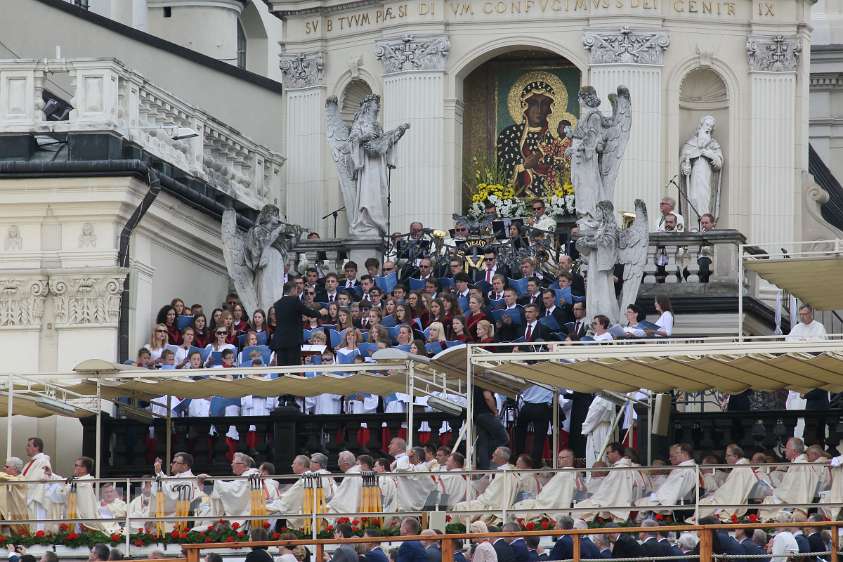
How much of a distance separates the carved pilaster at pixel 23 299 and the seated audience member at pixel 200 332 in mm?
2251

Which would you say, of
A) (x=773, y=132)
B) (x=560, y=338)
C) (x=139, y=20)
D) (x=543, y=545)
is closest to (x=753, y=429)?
(x=560, y=338)

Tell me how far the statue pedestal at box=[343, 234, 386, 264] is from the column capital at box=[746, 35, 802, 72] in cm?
800

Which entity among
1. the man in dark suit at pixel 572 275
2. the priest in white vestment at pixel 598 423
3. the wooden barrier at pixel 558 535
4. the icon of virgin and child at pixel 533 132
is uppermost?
the icon of virgin and child at pixel 533 132

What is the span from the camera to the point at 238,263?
54.8 metres

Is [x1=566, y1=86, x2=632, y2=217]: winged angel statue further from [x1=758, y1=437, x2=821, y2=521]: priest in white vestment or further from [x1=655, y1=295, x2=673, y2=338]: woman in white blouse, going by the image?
[x1=758, y1=437, x2=821, y2=521]: priest in white vestment

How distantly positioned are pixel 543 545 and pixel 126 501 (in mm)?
5409

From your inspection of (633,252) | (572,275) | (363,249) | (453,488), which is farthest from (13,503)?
(363,249)

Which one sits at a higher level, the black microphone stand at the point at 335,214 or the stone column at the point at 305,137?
the stone column at the point at 305,137

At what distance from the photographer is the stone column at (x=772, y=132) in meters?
61.7

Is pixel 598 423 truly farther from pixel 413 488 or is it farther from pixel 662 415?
pixel 413 488

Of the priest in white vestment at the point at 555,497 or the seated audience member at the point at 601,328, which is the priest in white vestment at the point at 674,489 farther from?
the seated audience member at the point at 601,328

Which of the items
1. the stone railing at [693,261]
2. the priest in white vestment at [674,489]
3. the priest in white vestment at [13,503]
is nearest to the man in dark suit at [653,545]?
the priest in white vestment at [674,489]

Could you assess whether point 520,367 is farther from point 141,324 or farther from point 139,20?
point 139,20

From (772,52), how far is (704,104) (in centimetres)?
151
